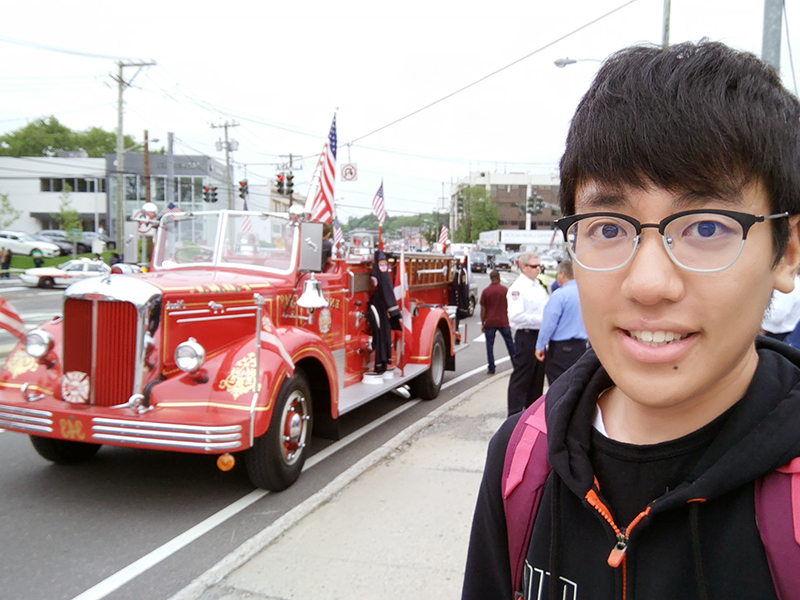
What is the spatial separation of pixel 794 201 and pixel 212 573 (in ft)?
11.8

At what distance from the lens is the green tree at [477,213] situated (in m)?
98.6

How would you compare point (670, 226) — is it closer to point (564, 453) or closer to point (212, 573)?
point (564, 453)

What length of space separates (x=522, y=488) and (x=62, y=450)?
18.8 feet

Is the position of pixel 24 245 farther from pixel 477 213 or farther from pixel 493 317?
pixel 477 213

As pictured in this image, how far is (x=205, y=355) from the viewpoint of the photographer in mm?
5430

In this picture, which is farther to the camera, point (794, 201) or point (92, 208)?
point (92, 208)

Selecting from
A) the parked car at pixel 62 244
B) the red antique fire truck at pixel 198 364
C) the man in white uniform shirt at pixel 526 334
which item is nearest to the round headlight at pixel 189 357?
the red antique fire truck at pixel 198 364

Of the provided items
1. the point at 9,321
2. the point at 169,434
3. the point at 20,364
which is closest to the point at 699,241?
the point at 169,434

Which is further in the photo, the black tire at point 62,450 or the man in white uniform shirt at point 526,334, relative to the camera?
the man in white uniform shirt at point 526,334

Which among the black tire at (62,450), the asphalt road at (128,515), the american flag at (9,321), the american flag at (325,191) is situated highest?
the american flag at (325,191)

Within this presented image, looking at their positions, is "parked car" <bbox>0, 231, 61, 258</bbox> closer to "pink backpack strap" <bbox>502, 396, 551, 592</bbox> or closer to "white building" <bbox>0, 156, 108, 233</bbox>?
"white building" <bbox>0, 156, 108, 233</bbox>

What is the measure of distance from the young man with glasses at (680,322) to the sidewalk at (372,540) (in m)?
2.61

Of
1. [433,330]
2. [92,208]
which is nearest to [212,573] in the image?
[433,330]

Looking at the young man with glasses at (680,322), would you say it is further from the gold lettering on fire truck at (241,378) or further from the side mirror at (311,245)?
the side mirror at (311,245)
